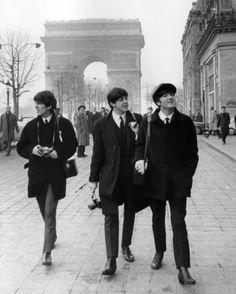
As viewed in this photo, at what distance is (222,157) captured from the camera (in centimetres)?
1777

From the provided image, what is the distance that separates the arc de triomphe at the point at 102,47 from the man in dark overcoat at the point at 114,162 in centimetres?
7044

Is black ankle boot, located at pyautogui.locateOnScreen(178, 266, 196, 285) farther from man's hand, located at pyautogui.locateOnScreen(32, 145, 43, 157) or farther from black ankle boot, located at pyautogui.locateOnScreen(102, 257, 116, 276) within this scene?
man's hand, located at pyautogui.locateOnScreen(32, 145, 43, 157)

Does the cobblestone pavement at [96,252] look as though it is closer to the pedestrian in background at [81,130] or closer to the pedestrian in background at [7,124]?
the pedestrian in background at [81,130]

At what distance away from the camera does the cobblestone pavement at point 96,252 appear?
15.4ft

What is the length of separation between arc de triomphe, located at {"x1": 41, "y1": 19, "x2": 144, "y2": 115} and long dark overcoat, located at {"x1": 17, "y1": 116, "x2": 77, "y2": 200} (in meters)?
70.1

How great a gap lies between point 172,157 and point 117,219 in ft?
2.80

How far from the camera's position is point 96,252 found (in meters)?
5.79

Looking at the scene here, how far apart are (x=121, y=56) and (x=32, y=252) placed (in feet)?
245

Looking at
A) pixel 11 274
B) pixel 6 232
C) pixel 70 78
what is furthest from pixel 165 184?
pixel 70 78

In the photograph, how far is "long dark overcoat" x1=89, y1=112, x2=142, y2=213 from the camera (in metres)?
5.16

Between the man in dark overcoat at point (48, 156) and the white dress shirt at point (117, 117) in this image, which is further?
the man in dark overcoat at point (48, 156)

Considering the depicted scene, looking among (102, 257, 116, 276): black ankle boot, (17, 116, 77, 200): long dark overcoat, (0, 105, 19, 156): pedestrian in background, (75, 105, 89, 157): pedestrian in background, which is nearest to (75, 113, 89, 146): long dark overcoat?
(75, 105, 89, 157): pedestrian in background

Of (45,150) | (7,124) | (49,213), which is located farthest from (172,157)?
(7,124)

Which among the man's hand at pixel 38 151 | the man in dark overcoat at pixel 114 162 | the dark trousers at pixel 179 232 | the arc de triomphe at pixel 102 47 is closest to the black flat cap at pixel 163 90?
the man in dark overcoat at pixel 114 162
